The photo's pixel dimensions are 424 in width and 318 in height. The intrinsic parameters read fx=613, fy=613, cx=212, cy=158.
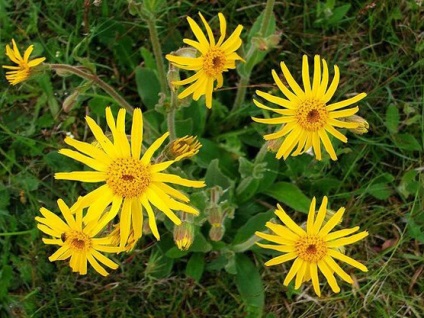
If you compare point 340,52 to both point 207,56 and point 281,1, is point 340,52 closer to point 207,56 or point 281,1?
point 281,1

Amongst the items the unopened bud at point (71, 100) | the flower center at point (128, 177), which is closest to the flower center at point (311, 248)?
the flower center at point (128, 177)

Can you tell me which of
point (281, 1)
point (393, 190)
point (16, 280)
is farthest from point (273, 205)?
point (16, 280)

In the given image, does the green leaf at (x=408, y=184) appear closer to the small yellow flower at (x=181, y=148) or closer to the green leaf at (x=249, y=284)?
the green leaf at (x=249, y=284)

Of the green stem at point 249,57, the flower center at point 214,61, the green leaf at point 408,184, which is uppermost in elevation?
the green stem at point 249,57

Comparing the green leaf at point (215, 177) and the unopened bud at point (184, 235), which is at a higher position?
the green leaf at point (215, 177)

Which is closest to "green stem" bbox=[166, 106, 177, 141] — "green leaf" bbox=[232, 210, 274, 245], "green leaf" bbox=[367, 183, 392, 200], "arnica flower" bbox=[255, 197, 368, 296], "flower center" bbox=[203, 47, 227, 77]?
"flower center" bbox=[203, 47, 227, 77]

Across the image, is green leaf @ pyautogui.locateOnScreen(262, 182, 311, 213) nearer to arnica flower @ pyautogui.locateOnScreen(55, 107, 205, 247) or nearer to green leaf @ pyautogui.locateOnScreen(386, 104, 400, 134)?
green leaf @ pyautogui.locateOnScreen(386, 104, 400, 134)

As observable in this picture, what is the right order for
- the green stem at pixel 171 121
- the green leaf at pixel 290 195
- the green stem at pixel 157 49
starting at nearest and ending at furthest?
the green stem at pixel 157 49 < the green stem at pixel 171 121 < the green leaf at pixel 290 195

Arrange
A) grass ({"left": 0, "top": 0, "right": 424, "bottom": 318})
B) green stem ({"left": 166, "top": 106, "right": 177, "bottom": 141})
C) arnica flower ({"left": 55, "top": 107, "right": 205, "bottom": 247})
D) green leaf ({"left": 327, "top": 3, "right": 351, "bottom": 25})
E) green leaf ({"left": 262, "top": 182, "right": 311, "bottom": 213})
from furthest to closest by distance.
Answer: green leaf ({"left": 327, "top": 3, "right": 351, "bottom": 25}) < grass ({"left": 0, "top": 0, "right": 424, "bottom": 318}) < green leaf ({"left": 262, "top": 182, "right": 311, "bottom": 213}) < green stem ({"left": 166, "top": 106, "right": 177, "bottom": 141}) < arnica flower ({"left": 55, "top": 107, "right": 205, "bottom": 247})

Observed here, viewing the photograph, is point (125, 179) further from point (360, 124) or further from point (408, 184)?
point (408, 184)
